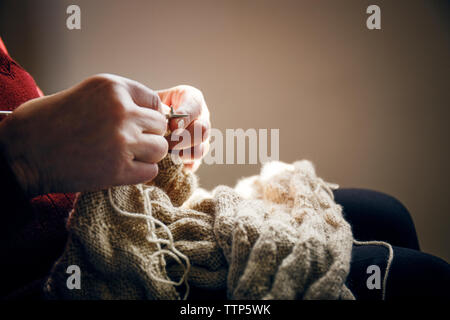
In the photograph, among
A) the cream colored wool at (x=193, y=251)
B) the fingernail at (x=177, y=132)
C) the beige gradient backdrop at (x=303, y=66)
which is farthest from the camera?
the beige gradient backdrop at (x=303, y=66)

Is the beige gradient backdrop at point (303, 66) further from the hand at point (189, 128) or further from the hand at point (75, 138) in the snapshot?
the hand at point (75, 138)

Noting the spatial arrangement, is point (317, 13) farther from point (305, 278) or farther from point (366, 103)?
point (305, 278)

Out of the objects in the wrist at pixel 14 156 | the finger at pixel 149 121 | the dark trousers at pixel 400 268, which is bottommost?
the dark trousers at pixel 400 268

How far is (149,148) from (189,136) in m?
0.13

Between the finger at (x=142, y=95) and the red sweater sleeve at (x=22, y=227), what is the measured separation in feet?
0.61

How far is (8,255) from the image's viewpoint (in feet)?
1.19

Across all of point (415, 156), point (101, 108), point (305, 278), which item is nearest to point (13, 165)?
point (101, 108)

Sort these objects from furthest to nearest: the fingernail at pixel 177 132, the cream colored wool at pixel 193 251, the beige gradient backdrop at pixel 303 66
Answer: the beige gradient backdrop at pixel 303 66 → the fingernail at pixel 177 132 → the cream colored wool at pixel 193 251

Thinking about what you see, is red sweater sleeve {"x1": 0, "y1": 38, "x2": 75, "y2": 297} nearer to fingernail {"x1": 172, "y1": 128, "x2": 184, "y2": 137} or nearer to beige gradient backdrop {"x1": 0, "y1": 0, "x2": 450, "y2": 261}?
fingernail {"x1": 172, "y1": 128, "x2": 184, "y2": 137}

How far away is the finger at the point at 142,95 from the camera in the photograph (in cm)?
39

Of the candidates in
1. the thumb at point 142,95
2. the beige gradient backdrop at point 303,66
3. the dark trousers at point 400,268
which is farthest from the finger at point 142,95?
the beige gradient backdrop at point 303,66

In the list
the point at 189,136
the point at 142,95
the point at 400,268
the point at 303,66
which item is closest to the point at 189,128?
the point at 189,136

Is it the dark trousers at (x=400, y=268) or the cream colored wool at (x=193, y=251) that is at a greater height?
the cream colored wool at (x=193, y=251)

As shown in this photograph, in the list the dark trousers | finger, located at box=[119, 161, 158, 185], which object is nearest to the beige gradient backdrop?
the dark trousers
